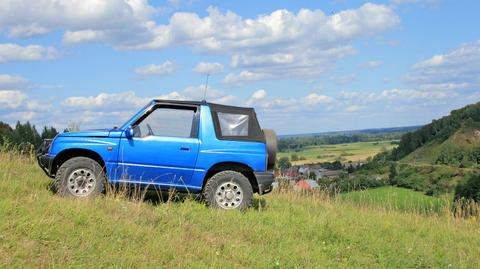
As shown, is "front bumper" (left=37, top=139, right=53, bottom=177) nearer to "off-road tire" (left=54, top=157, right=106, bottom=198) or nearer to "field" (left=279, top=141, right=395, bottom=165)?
"off-road tire" (left=54, top=157, right=106, bottom=198)

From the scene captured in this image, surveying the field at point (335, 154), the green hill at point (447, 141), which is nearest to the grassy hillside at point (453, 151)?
the green hill at point (447, 141)

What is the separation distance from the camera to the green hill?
100 m

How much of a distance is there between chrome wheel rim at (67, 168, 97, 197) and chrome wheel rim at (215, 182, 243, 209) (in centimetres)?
215

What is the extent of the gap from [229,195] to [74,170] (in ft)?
8.74

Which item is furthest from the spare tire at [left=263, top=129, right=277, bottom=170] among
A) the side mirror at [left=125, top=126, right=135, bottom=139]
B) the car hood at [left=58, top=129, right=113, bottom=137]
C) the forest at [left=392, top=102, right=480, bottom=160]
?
the forest at [left=392, top=102, right=480, bottom=160]

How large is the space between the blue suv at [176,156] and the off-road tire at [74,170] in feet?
0.06

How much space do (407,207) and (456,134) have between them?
118566 mm

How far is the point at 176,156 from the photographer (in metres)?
8.72

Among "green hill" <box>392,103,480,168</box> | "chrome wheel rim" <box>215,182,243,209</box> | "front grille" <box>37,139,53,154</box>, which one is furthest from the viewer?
"green hill" <box>392,103,480,168</box>

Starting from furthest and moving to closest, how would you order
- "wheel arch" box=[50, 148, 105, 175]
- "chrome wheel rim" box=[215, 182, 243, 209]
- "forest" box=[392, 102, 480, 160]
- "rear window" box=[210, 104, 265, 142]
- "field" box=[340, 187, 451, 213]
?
"forest" box=[392, 102, 480, 160], "field" box=[340, 187, 451, 213], "rear window" box=[210, 104, 265, 142], "chrome wheel rim" box=[215, 182, 243, 209], "wheel arch" box=[50, 148, 105, 175]

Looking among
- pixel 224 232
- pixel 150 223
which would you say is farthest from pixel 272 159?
pixel 150 223

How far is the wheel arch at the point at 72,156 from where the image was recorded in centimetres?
864

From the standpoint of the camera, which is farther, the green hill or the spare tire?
the green hill

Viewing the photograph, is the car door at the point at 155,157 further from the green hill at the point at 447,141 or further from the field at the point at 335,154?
the green hill at the point at 447,141
